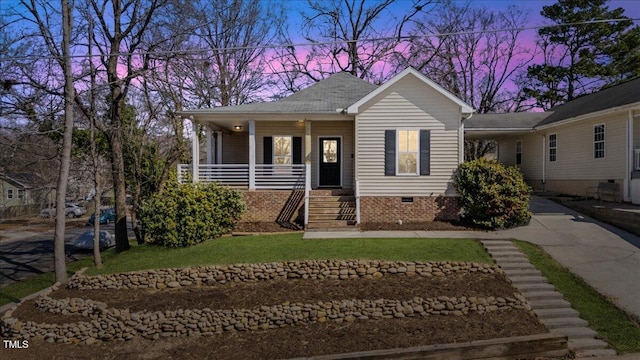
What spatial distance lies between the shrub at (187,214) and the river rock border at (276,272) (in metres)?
1.95

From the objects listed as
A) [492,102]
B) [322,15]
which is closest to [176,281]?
[322,15]

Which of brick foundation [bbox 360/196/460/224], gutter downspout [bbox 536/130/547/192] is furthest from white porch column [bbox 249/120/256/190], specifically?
gutter downspout [bbox 536/130/547/192]

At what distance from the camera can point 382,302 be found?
703 centimetres

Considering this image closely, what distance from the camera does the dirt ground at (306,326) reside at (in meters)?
5.98

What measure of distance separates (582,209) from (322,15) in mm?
23334

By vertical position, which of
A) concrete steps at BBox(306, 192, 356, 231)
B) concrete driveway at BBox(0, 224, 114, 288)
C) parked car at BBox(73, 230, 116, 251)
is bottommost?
concrete driveway at BBox(0, 224, 114, 288)

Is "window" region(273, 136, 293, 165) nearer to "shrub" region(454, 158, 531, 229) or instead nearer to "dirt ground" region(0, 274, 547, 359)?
"shrub" region(454, 158, 531, 229)

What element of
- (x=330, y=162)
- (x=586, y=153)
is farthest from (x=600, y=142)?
(x=330, y=162)

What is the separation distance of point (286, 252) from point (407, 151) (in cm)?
616

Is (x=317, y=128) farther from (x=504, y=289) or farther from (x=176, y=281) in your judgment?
(x=504, y=289)

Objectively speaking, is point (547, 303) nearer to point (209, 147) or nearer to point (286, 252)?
point (286, 252)

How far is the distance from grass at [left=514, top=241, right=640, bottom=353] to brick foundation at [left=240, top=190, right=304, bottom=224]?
753cm

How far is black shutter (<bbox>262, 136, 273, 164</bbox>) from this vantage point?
49.8 ft

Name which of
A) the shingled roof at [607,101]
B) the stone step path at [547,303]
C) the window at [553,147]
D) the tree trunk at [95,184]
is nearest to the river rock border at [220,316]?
the stone step path at [547,303]
